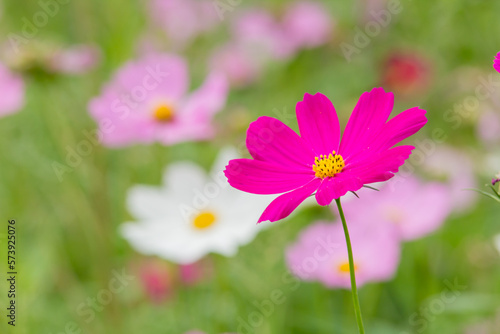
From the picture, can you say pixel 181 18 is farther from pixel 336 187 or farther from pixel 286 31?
pixel 336 187

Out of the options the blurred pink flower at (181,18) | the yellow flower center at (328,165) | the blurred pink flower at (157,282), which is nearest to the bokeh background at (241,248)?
the blurred pink flower at (157,282)

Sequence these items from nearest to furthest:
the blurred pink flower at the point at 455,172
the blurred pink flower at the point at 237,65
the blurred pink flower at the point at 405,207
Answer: the blurred pink flower at the point at 405,207 → the blurred pink flower at the point at 455,172 → the blurred pink flower at the point at 237,65

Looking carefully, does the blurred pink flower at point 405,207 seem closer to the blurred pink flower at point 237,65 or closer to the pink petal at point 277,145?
the pink petal at point 277,145

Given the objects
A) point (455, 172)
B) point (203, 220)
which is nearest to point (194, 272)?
point (203, 220)

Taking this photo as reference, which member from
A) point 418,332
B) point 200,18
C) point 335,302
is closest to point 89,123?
point 335,302

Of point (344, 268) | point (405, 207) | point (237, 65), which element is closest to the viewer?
point (344, 268)

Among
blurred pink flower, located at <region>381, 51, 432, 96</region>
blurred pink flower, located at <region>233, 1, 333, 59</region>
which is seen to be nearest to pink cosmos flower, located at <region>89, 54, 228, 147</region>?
blurred pink flower, located at <region>381, 51, 432, 96</region>

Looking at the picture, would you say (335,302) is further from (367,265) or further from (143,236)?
(143,236)
